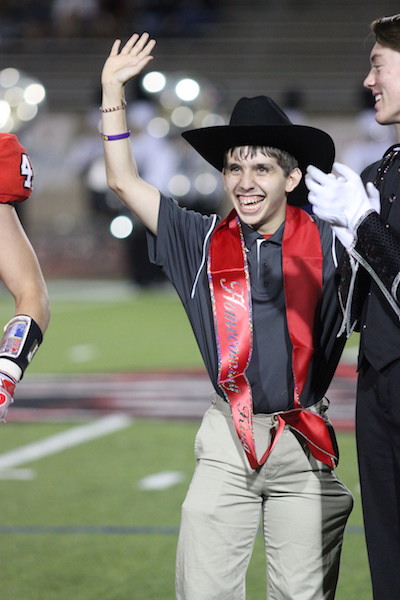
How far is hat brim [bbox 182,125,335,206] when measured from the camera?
370 centimetres

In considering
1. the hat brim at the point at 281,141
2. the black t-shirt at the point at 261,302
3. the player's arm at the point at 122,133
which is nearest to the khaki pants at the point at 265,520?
the black t-shirt at the point at 261,302

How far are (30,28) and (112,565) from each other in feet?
71.3

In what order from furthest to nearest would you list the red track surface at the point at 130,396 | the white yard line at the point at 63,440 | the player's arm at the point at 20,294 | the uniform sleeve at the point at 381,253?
1. the red track surface at the point at 130,396
2. the white yard line at the point at 63,440
3. the player's arm at the point at 20,294
4. the uniform sleeve at the point at 381,253

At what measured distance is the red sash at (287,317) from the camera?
3625mm

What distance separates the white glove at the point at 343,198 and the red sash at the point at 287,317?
1.22ft

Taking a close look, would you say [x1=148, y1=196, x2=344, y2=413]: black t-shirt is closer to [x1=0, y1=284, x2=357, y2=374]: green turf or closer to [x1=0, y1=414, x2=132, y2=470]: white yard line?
[x1=0, y1=414, x2=132, y2=470]: white yard line

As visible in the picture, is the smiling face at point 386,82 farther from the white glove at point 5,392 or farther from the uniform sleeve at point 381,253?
the white glove at point 5,392

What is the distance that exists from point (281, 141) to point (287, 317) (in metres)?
0.54

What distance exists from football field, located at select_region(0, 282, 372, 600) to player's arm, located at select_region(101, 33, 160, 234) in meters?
1.67

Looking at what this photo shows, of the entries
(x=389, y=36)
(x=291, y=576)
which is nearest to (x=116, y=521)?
(x=291, y=576)

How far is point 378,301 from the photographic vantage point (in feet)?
10.9

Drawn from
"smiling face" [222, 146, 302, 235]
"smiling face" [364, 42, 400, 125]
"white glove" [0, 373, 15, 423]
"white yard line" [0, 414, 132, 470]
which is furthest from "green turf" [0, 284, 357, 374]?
"smiling face" [364, 42, 400, 125]

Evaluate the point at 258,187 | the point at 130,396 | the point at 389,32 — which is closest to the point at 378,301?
the point at 258,187

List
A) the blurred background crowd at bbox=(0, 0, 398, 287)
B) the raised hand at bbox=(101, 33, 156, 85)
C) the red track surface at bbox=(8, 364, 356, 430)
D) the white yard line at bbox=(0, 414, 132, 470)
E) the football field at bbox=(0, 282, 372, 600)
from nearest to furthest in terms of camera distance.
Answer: the raised hand at bbox=(101, 33, 156, 85) < the football field at bbox=(0, 282, 372, 600) < the white yard line at bbox=(0, 414, 132, 470) < the red track surface at bbox=(8, 364, 356, 430) < the blurred background crowd at bbox=(0, 0, 398, 287)
